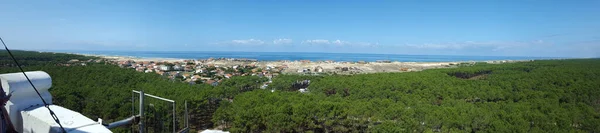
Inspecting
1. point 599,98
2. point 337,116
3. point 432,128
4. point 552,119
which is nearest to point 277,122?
point 337,116

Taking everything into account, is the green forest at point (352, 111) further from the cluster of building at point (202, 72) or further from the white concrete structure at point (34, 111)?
the cluster of building at point (202, 72)

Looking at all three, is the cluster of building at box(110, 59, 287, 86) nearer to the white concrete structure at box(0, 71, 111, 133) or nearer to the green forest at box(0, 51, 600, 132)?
the green forest at box(0, 51, 600, 132)

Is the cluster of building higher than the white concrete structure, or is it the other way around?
the white concrete structure

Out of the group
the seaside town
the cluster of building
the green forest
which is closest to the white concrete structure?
the green forest

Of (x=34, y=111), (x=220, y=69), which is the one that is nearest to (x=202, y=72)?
(x=220, y=69)

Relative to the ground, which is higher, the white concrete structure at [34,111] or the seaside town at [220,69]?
the white concrete structure at [34,111]

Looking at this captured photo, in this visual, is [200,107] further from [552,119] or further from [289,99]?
[552,119]

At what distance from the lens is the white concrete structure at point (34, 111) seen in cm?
312

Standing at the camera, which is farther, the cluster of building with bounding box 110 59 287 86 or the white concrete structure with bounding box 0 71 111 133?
the cluster of building with bounding box 110 59 287 86

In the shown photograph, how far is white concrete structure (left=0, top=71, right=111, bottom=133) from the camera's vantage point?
10.2ft

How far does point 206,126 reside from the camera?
18875 millimetres

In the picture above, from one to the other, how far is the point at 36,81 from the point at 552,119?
19.9 meters

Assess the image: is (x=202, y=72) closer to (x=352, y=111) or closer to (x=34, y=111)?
(x=352, y=111)

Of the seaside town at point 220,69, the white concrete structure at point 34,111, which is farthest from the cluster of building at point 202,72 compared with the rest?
the white concrete structure at point 34,111
